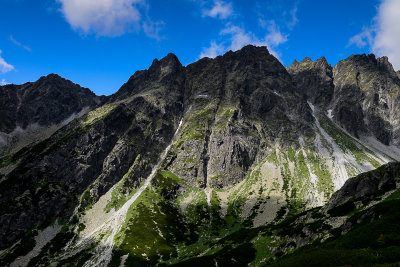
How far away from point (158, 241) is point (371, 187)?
9281 centimetres

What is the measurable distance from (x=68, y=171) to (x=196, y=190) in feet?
309

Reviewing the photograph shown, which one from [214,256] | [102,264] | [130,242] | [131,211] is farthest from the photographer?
[131,211]

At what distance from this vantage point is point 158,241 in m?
121

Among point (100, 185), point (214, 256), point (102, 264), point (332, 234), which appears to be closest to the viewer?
point (332, 234)

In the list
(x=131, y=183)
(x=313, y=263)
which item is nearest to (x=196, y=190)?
(x=131, y=183)

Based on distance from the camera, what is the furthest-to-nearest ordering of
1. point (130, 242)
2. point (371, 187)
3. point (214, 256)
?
point (130, 242)
point (214, 256)
point (371, 187)

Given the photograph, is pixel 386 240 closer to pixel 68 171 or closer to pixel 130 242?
pixel 130 242

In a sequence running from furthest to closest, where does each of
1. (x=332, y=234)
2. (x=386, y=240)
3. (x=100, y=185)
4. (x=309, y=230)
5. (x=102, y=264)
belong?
(x=100, y=185), (x=102, y=264), (x=309, y=230), (x=332, y=234), (x=386, y=240)

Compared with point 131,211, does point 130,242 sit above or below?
below

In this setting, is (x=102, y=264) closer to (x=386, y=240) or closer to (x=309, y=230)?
(x=309, y=230)

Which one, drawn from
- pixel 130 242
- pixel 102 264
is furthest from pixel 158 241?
pixel 102 264

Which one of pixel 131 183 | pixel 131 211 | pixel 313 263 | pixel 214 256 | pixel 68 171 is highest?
pixel 68 171

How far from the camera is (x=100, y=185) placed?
18225 cm

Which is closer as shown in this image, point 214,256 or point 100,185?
point 214,256
